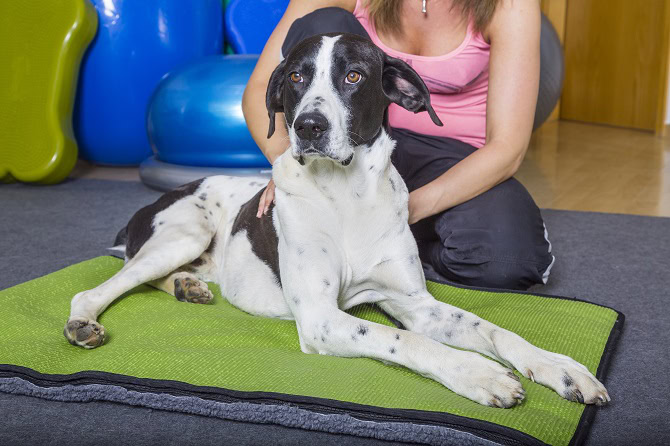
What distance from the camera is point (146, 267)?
2691mm

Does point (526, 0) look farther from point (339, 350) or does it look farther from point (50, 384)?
point (50, 384)

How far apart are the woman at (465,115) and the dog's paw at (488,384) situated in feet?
3.06

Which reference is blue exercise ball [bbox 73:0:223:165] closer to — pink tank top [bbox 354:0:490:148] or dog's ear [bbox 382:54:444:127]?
pink tank top [bbox 354:0:490:148]

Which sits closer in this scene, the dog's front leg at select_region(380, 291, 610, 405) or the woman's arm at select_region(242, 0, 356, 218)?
the dog's front leg at select_region(380, 291, 610, 405)

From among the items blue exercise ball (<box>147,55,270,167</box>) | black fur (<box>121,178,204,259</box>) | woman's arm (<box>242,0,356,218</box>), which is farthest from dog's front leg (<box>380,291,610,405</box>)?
blue exercise ball (<box>147,55,270,167</box>)

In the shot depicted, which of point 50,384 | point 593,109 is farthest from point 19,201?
point 593,109

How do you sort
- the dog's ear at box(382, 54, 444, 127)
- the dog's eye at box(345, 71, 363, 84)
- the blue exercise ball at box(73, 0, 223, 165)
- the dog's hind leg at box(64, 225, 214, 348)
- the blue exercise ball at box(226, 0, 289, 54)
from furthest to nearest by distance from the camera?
the blue exercise ball at box(226, 0, 289, 54) < the blue exercise ball at box(73, 0, 223, 165) < the dog's hind leg at box(64, 225, 214, 348) < the dog's ear at box(382, 54, 444, 127) < the dog's eye at box(345, 71, 363, 84)

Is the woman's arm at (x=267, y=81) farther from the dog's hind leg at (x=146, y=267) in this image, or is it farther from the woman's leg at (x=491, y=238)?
the woman's leg at (x=491, y=238)

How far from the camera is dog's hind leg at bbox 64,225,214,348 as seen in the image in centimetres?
245

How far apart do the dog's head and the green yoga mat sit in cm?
60

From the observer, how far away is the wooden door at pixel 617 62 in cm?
712

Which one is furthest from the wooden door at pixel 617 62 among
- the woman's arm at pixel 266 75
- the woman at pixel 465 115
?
the woman's arm at pixel 266 75

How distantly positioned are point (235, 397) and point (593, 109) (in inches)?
267

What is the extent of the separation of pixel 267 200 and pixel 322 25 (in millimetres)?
747
